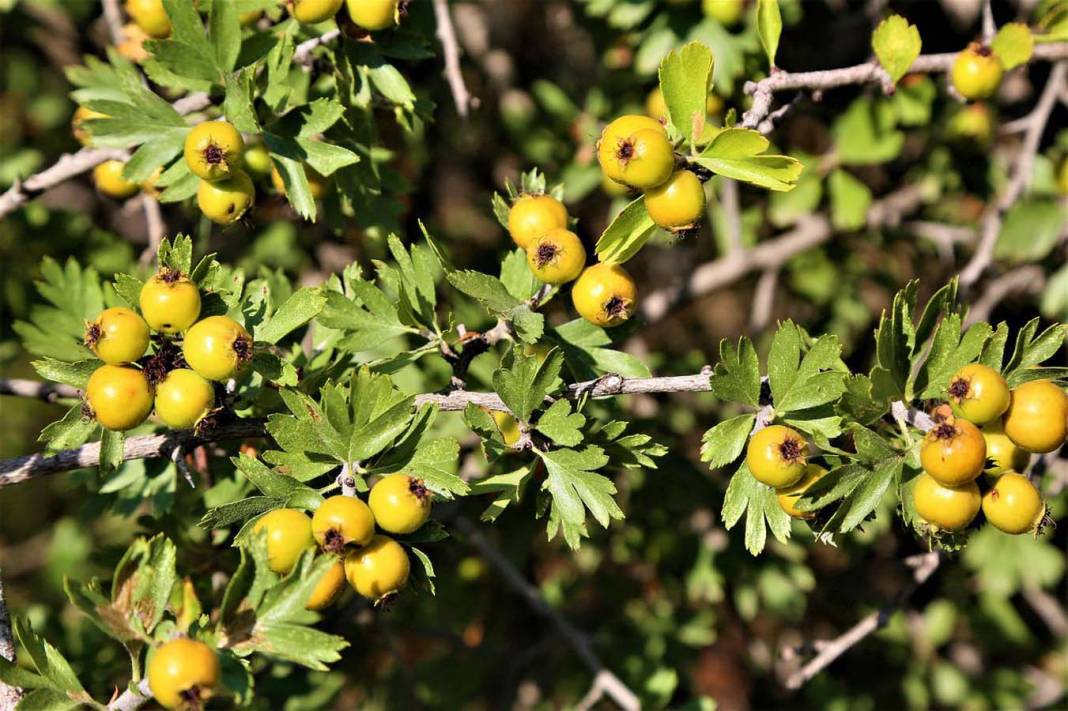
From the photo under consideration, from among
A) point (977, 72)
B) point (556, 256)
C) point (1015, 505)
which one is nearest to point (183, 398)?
point (556, 256)

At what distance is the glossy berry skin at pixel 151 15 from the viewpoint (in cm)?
230

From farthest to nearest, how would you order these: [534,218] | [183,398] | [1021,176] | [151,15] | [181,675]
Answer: [1021,176]
[151,15]
[534,218]
[183,398]
[181,675]

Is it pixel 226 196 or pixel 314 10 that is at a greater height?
pixel 314 10

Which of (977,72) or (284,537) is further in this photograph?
(977,72)

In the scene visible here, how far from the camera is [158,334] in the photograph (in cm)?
185

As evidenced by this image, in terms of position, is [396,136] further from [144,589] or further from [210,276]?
[144,589]

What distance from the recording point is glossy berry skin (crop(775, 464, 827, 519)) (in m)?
1.84

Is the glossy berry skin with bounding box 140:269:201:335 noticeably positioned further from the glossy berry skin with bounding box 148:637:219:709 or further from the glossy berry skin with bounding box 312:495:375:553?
the glossy berry skin with bounding box 148:637:219:709

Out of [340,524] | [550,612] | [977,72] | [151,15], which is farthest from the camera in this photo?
[550,612]

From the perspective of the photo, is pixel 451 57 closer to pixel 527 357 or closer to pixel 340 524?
pixel 527 357

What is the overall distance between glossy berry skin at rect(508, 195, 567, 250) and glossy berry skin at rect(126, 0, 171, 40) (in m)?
1.08

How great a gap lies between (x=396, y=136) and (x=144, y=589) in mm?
2332

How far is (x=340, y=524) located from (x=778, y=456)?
843mm

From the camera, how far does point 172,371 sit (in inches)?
70.0
